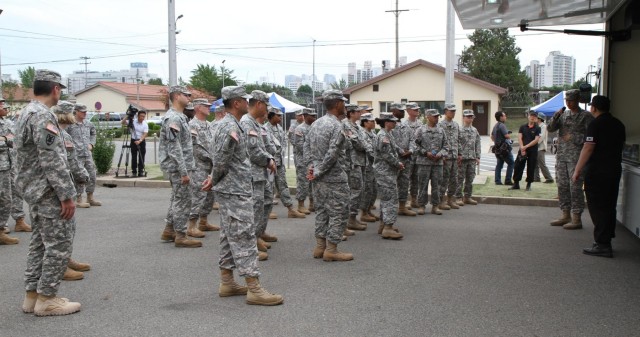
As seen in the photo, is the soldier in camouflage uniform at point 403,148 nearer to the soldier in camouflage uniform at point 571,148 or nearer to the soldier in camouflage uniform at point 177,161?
the soldier in camouflage uniform at point 571,148

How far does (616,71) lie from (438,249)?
3.27 meters

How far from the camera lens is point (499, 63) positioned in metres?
50.8

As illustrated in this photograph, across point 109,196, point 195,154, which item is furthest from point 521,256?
point 109,196

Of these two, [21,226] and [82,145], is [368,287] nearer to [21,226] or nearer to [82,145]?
[21,226]

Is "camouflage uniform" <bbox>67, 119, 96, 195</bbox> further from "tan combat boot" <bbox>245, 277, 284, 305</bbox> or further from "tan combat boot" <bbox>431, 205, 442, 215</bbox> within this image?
"tan combat boot" <bbox>431, 205, 442, 215</bbox>

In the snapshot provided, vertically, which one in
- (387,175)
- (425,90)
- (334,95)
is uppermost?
(425,90)

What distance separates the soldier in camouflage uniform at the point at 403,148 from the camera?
A: 30.3ft

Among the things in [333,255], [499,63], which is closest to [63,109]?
[333,255]

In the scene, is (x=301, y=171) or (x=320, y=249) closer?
(x=320, y=249)

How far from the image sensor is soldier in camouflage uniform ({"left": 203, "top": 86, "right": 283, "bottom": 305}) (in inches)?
200

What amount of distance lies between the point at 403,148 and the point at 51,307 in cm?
604

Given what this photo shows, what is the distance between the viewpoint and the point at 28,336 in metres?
4.41

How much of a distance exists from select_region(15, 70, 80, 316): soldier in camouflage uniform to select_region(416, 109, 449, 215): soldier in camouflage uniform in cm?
653

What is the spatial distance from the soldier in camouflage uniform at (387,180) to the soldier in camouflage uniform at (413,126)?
5.31 feet
